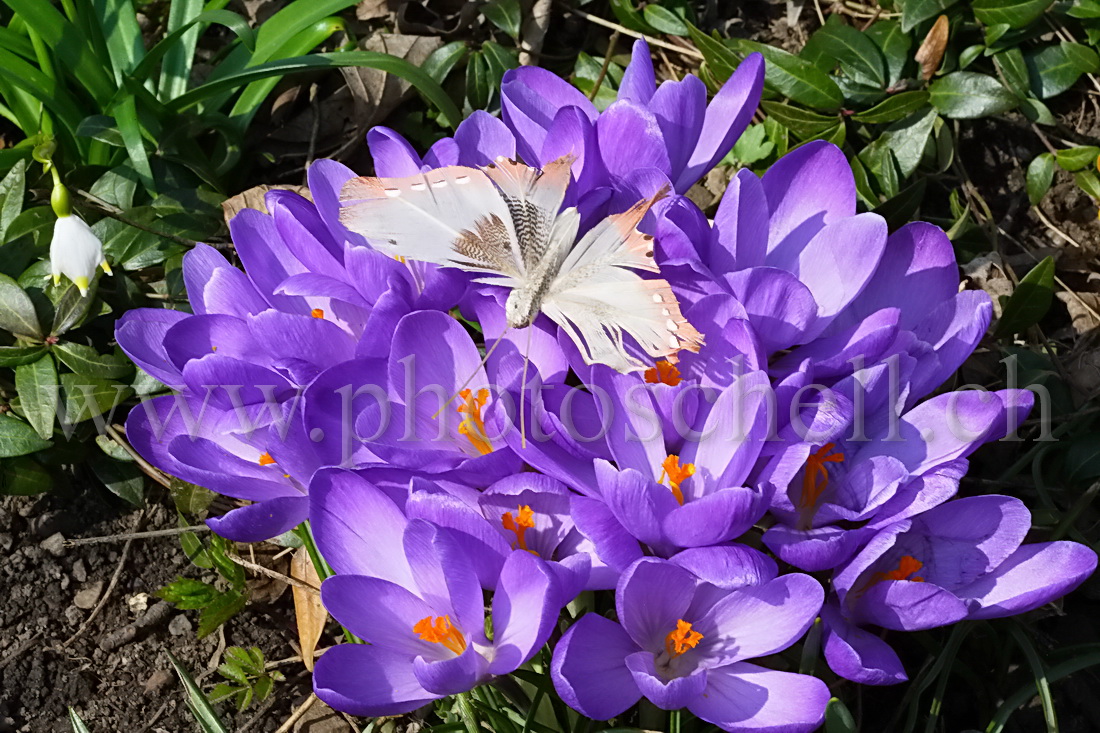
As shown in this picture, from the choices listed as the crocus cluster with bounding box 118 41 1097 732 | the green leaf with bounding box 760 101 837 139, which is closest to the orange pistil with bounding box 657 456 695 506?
the crocus cluster with bounding box 118 41 1097 732

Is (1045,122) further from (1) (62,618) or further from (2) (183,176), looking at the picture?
(1) (62,618)

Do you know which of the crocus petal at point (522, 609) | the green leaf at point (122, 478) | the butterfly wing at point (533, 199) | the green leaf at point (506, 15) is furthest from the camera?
the green leaf at point (506, 15)

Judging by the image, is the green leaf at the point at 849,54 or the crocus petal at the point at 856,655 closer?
the crocus petal at the point at 856,655

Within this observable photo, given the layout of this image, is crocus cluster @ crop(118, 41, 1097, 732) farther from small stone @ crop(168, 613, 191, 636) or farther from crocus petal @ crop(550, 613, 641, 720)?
small stone @ crop(168, 613, 191, 636)

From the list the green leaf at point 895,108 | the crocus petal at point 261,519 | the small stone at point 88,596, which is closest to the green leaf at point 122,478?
the small stone at point 88,596

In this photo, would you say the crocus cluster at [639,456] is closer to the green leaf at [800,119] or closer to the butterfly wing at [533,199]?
the butterfly wing at [533,199]

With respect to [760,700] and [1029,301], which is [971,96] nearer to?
[1029,301]

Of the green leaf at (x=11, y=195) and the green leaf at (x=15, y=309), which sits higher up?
the green leaf at (x=11, y=195)
